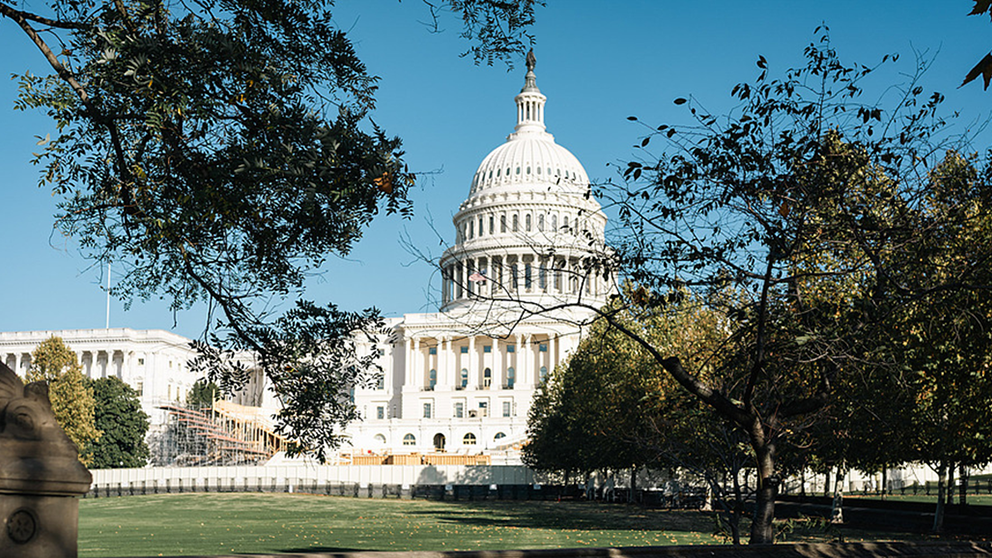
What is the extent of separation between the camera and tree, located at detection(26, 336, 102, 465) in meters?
76.8

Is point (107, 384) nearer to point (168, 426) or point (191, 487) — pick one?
point (168, 426)

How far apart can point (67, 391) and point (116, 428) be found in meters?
25.8

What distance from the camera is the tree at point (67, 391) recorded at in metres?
76.8

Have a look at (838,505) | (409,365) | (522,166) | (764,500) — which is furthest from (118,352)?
(764,500)

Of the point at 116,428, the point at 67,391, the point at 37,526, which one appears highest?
the point at 67,391

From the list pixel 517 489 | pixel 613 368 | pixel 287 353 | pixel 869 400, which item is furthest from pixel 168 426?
pixel 287 353

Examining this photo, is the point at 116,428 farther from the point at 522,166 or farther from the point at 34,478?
the point at 34,478

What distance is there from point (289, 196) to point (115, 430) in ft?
325

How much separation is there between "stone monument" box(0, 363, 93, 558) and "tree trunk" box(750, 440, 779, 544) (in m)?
9.43

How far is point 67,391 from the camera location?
256 ft

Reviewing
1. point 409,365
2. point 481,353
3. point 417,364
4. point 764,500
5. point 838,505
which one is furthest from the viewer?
point 409,365

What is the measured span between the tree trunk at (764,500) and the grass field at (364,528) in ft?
27.7

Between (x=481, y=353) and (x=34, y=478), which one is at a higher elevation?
(x=481, y=353)

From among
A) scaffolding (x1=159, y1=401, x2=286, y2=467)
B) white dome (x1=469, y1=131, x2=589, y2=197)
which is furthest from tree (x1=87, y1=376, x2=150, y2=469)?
white dome (x1=469, y1=131, x2=589, y2=197)
